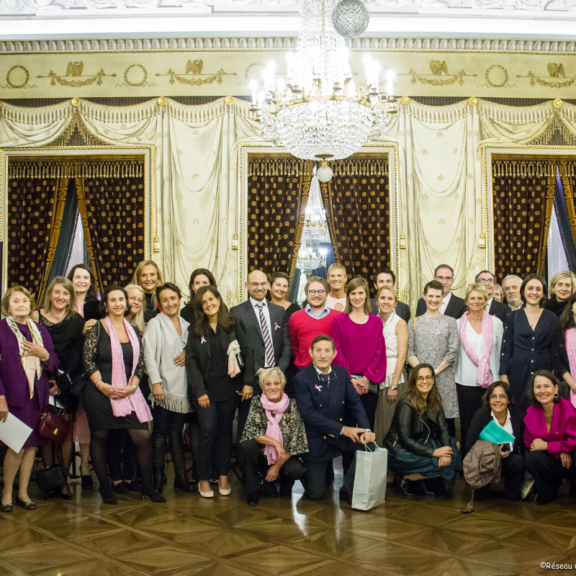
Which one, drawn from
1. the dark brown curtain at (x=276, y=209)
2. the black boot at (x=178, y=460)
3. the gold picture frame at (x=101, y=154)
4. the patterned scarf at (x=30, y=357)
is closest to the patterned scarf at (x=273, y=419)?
the black boot at (x=178, y=460)

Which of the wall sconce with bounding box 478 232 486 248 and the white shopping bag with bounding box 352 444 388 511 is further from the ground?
the wall sconce with bounding box 478 232 486 248

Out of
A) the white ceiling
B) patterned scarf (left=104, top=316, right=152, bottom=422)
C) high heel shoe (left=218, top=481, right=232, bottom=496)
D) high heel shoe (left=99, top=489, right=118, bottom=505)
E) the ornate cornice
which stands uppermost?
the white ceiling

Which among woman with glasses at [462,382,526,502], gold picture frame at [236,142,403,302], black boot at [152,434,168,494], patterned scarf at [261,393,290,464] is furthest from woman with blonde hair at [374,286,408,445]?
gold picture frame at [236,142,403,302]

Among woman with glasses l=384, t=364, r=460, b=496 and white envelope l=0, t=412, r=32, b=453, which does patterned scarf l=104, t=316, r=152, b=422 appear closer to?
white envelope l=0, t=412, r=32, b=453

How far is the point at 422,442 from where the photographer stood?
4.29 meters

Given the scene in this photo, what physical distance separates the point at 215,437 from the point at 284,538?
1095mm

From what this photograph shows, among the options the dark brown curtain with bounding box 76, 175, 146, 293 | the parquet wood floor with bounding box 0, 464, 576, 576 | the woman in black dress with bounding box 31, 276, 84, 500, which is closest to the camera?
the parquet wood floor with bounding box 0, 464, 576, 576

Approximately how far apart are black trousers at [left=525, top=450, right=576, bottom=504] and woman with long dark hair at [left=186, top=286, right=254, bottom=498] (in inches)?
78.3

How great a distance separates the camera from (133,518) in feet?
12.5

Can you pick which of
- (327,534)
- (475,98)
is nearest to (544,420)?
(327,534)

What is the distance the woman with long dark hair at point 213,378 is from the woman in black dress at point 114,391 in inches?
14.3

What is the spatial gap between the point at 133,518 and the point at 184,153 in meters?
4.50

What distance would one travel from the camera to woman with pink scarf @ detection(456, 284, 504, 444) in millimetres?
4742

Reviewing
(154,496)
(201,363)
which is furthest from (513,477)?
(154,496)
